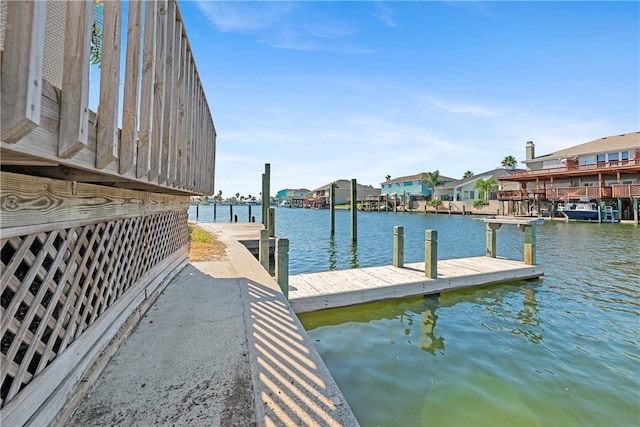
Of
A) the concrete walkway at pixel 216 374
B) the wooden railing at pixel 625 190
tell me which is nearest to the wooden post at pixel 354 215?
the concrete walkway at pixel 216 374

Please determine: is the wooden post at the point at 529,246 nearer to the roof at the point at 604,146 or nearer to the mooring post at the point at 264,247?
the mooring post at the point at 264,247

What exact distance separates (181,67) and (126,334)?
3.09m

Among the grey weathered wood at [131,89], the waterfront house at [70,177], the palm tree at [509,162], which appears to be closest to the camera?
the waterfront house at [70,177]

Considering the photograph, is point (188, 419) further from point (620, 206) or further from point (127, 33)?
point (620, 206)

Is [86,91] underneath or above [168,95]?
underneath

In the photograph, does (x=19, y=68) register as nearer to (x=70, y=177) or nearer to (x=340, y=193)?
(x=70, y=177)

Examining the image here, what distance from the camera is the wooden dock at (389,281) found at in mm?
6047

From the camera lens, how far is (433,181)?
193ft

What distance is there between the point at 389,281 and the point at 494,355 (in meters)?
2.56

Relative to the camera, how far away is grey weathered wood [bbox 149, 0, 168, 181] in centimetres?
258

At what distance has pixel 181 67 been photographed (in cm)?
361

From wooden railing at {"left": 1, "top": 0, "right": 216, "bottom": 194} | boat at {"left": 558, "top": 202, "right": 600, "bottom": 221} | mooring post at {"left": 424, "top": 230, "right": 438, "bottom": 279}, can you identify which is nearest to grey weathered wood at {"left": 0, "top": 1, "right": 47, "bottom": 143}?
wooden railing at {"left": 1, "top": 0, "right": 216, "bottom": 194}

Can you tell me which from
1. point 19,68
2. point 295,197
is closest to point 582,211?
point 19,68

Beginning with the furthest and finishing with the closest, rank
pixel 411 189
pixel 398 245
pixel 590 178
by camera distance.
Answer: pixel 411 189 → pixel 590 178 → pixel 398 245
